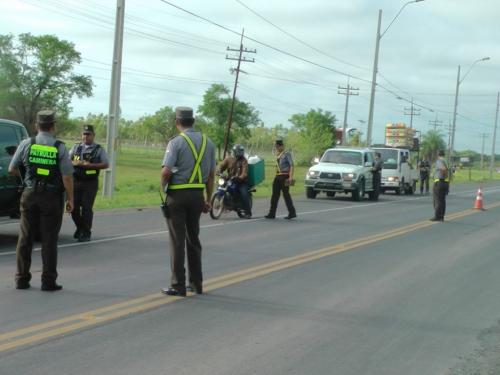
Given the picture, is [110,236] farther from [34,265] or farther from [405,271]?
[405,271]

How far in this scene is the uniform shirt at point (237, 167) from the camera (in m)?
16.9

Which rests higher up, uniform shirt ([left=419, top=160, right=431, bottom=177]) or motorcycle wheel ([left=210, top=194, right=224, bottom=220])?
uniform shirt ([left=419, top=160, right=431, bottom=177])

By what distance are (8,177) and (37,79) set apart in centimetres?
7985

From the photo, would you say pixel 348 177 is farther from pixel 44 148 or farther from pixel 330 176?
pixel 44 148

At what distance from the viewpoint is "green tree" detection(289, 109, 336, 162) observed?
124 metres

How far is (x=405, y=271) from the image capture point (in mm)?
10555

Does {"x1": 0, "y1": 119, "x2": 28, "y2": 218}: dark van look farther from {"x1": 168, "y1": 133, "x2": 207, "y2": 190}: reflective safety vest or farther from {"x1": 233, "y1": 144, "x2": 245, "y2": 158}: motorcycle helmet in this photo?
{"x1": 233, "y1": 144, "x2": 245, "y2": 158}: motorcycle helmet

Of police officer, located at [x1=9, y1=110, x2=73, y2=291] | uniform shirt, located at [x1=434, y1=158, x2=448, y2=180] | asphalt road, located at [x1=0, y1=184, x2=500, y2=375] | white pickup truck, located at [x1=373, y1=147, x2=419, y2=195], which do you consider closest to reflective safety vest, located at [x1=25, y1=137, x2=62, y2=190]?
police officer, located at [x1=9, y1=110, x2=73, y2=291]

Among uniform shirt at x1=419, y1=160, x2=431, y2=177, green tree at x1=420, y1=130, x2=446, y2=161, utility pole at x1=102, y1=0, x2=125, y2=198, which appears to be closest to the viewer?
utility pole at x1=102, y1=0, x2=125, y2=198

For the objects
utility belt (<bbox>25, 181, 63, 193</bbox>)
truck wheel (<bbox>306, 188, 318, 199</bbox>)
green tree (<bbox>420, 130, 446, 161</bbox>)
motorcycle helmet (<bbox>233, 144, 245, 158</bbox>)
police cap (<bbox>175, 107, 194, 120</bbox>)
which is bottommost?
truck wheel (<bbox>306, 188, 318, 199</bbox>)

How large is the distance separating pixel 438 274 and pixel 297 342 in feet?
15.6

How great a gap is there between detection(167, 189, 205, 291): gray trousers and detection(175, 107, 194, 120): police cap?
754 millimetres

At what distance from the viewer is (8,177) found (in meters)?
11.1

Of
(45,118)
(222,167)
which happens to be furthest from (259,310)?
(222,167)
